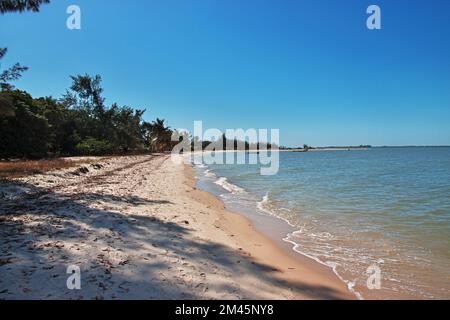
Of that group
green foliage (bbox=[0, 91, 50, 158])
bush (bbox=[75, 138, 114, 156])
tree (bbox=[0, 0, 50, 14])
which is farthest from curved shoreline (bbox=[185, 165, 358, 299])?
bush (bbox=[75, 138, 114, 156])

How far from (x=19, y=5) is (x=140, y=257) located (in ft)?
46.0

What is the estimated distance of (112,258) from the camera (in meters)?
4.83

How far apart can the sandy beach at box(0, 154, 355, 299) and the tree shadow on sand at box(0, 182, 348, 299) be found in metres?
0.01

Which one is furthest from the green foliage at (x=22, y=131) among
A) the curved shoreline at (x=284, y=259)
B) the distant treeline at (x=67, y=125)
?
the curved shoreline at (x=284, y=259)

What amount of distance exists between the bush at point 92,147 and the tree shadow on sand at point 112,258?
36.1 m

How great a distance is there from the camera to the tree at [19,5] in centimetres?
1278

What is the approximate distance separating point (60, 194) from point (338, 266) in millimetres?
9460

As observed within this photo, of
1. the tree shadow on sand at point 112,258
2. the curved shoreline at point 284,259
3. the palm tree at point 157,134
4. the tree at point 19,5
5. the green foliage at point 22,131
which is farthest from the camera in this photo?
the palm tree at point 157,134

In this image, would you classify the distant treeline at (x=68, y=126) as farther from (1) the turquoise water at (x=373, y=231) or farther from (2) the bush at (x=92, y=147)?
(1) the turquoise water at (x=373, y=231)

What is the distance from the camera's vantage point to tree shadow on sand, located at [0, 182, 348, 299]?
3.84 m

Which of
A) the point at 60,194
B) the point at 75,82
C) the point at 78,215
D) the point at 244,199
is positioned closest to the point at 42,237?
the point at 78,215

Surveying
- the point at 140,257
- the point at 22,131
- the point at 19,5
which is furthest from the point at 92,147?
the point at 140,257
